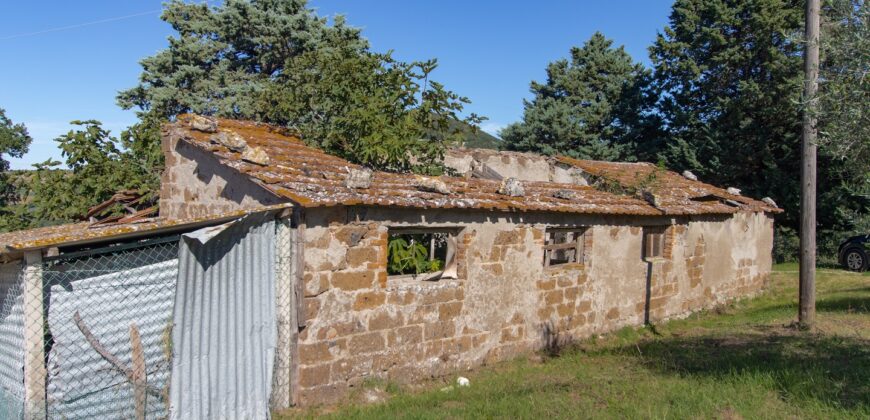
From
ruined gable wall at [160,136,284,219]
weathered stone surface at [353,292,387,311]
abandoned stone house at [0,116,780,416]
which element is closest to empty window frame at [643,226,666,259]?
abandoned stone house at [0,116,780,416]

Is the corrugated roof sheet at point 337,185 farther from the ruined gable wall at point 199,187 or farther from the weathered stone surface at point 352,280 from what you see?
the weathered stone surface at point 352,280

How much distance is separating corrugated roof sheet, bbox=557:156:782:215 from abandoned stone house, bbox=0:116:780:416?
0.52ft

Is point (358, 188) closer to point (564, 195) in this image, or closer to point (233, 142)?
point (233, 142)

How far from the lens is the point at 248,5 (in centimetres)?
2336

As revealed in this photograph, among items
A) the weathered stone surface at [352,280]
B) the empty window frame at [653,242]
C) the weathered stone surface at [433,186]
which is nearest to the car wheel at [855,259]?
the empty window frame at [653,242]

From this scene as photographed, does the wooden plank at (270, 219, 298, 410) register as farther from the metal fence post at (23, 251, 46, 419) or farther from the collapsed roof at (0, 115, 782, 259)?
the metal fence post at (23, 251, 46, 419)

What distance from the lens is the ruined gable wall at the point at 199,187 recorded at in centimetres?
773

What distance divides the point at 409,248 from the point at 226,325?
310 centimetres

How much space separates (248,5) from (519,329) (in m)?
19.1

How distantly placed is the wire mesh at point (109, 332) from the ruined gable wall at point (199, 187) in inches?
66.8

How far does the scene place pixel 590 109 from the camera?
28.5m

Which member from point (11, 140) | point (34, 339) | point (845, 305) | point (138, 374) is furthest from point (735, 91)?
point (11, 140)

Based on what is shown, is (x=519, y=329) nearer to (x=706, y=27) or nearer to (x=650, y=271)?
(x=650, y=271)

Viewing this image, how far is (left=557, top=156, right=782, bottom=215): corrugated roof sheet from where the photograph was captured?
1240 cm
